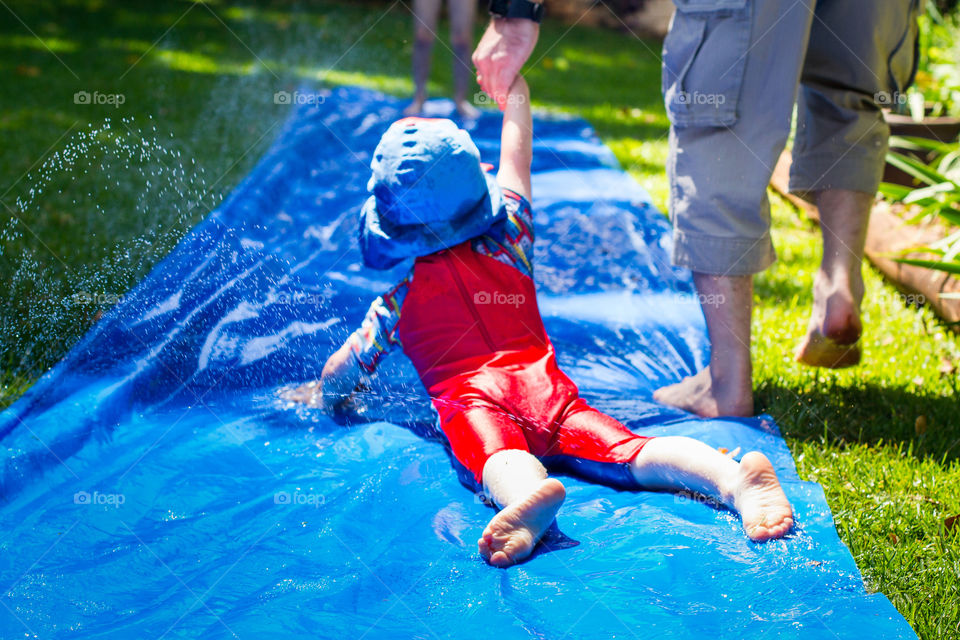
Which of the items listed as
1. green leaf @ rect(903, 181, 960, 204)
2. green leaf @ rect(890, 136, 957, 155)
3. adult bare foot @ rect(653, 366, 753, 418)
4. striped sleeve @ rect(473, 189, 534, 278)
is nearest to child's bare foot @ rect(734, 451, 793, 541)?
adult bare foot @ rect(653, 366, 753, 418)

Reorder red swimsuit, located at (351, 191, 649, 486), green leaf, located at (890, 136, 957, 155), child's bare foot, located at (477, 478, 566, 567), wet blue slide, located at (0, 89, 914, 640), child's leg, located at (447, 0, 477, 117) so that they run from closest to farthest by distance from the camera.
→ wet blue slide, located at (0, 89, 914, 640)
child's bare foot, located at (477, 478, 566, 567)
red swimsuit, located at (351, 191, 649, 486)
green leaf, located at (890, 136, 957, 155)
child's leg, located at (447, 0, 477, 117)

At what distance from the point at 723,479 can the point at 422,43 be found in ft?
14.5

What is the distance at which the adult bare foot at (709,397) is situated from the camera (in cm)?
240

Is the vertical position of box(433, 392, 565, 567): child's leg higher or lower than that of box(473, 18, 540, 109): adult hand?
lower

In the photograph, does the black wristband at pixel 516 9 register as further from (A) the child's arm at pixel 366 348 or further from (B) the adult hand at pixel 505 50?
(A) the child's arm at pixel 366 348

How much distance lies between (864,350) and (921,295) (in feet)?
2.04

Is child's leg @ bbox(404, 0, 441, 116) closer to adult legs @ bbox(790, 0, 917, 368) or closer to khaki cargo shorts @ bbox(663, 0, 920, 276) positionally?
adult legs @ bbox(790, 0, 917, 368)

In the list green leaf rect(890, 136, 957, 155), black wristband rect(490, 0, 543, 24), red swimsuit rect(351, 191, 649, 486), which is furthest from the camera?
green leaf rect(890, 136, 957, 155)

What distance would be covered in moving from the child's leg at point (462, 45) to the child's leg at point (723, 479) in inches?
158

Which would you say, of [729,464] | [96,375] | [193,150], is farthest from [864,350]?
[193,150]

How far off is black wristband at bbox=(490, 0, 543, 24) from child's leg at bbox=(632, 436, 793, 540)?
1297mm

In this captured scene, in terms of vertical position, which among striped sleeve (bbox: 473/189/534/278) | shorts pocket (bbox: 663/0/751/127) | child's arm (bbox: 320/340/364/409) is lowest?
child's arm (bbox: 320/340/364/409)

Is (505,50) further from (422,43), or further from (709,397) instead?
(422,43)

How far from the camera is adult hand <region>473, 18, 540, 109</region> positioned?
8.32ft
